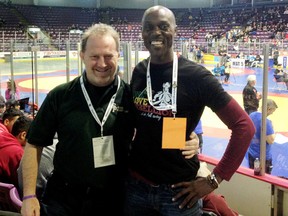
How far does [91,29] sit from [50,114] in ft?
1.55

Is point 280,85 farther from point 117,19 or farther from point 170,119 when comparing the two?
point 117,19

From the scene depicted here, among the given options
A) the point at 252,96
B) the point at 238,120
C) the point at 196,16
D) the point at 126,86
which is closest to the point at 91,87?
the point at 126,86

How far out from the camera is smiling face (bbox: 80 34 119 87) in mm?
1871

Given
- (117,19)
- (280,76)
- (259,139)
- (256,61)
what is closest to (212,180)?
(259,139)

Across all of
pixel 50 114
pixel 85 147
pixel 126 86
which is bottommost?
pixel 85 147

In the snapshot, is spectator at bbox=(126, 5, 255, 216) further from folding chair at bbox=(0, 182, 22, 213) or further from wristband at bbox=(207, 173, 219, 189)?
folding chair at bbox=(0, 182, 22, 213)

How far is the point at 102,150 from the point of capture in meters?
1.89

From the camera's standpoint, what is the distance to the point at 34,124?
1917 millimetres

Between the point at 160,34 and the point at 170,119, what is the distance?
42 centimetres

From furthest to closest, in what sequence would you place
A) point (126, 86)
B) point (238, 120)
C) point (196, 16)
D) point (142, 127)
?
point (196, 16) → point (126, 86) → point (142, 127) → point (238, 120)

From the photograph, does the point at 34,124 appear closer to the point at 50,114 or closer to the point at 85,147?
the point at 50,114

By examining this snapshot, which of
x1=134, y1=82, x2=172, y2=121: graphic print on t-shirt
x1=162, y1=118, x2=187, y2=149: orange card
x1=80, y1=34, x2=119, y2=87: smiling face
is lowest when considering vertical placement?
x1=162, y1=118, x2=187, y2=149: orange card

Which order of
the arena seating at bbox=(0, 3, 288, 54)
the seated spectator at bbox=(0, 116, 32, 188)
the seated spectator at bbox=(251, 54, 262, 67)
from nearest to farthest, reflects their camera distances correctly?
the seated spectator at bbox=(0, 116, 32, 188) < the seated spectator at bbox=(251, 54, 262, 67) < the arena seating at bbox=(0, 3, 288, 54)

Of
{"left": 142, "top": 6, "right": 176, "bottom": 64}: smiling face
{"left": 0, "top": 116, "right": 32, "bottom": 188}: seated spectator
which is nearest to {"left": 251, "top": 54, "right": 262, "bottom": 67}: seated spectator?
{"left": 0, "top": 116, "right": 32, "bottom": 188}: seated spectator
